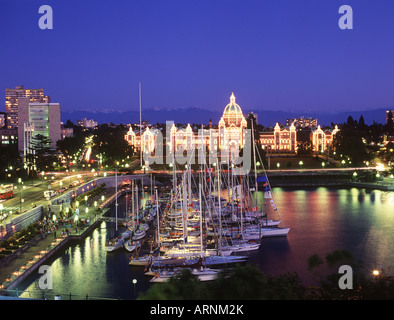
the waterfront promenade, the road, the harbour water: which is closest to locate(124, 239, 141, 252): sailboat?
the harbour water

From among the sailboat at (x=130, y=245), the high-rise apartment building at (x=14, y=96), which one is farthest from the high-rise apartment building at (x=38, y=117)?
the high-rise apartment building at (x=14, y=96)

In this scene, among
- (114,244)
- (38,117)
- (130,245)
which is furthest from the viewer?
(38,117)

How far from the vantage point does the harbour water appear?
1136 centimetres

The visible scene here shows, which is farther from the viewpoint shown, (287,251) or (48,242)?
(48,242)

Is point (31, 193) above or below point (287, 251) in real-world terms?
above

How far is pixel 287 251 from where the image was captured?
14312mm

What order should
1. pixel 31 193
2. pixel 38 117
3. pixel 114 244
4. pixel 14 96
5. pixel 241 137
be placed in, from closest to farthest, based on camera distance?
pixel 114 244 → pixel 31 193 → pixel 38 117 → pixel 241 137 → pixel 14 96

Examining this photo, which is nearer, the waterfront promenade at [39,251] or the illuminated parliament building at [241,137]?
the waterfront promenade at [39,251]

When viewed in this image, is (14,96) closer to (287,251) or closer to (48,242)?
(48,242)

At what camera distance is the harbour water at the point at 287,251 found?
11359 millimetres

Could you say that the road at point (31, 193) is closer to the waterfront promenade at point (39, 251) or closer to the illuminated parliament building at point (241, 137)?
the waterfront promenade at point (39, 251)

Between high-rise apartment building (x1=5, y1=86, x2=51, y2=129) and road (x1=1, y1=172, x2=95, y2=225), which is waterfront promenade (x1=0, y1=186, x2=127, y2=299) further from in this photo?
high-rise apartment building (x1=5, y1=86, x2=51, y2=129)

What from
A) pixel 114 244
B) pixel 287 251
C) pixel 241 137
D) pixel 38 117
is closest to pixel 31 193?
pixel 114 244

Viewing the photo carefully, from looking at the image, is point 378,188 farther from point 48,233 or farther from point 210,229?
point 48,233
